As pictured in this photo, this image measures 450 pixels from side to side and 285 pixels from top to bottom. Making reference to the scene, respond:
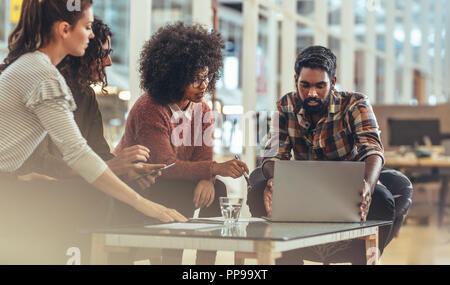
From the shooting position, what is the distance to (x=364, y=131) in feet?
9.49

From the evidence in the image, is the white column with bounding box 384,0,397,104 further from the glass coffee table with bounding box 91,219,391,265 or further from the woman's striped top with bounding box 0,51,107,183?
the woman's striped top with bounding box 0,51,107,183

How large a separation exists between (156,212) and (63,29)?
2.02ft

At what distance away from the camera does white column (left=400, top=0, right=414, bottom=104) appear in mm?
15227

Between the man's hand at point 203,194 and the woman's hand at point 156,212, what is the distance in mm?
546

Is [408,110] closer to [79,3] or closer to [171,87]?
[171,87]

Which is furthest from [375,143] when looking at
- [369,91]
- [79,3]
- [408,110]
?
[369,91]

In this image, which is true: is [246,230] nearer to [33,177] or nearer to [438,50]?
[33,177]

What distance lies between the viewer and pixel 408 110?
8.12 metres

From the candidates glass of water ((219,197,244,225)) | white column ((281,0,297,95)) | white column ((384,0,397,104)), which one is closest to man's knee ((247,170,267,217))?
glass of water ((219,197,244,225))

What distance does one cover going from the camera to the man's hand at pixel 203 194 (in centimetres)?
277

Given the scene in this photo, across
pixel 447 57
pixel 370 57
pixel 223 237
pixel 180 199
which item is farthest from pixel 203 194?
pixel 447 57

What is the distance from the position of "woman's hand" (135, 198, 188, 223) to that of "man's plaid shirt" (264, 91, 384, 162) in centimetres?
91

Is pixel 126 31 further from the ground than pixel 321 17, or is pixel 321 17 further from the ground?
pixel 321 17
